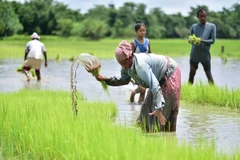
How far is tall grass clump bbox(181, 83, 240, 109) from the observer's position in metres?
9.52

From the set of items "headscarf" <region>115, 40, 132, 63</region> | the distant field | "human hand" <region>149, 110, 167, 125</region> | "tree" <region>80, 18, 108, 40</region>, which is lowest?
"tree" <region>80, 18, 108, 40</region>

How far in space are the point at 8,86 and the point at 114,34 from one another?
2906 inches

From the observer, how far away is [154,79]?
648 centimetres

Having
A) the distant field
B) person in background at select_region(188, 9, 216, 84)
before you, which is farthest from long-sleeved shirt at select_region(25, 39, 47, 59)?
the distant field

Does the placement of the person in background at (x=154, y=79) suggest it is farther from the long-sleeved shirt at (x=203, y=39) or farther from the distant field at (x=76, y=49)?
the distant field at (x=76, y=49)

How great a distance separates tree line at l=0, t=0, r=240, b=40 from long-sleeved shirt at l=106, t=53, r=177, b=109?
33070 millimetres

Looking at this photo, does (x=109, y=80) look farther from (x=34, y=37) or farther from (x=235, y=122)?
(x=34, y=37)

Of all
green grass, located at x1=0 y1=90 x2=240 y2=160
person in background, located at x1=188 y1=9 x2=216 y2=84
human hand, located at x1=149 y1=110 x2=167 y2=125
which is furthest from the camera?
person in background, located at x1=188 y1=9 x2=216 y2=84

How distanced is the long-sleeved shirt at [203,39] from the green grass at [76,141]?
17.2 feet

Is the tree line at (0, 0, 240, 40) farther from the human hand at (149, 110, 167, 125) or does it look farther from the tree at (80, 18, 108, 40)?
the human hand at (149, 110, 167, 125)

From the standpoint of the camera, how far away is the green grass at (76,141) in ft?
15.2

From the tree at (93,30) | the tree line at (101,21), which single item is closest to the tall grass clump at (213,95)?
the tree line at (101,21)

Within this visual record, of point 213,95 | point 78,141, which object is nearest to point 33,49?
point 213,95

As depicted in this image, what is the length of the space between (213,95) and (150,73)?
3.72m
